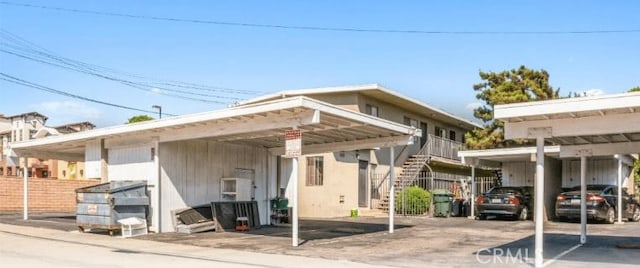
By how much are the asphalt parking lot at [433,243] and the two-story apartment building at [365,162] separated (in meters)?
4.77

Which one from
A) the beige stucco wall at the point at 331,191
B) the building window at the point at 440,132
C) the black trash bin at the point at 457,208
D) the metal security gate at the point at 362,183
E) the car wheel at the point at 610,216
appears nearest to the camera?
the car wheel at the point at 610,216

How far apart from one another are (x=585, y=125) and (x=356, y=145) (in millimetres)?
7699

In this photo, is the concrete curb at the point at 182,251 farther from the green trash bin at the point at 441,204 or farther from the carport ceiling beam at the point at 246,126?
the green trash bin at the point at 441,204

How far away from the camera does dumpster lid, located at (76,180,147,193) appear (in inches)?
579

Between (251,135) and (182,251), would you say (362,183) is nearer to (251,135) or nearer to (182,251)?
(251,135)

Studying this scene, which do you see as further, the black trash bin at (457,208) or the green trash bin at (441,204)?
the black trash bin at (457,208)

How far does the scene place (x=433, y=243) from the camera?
13.1 meters

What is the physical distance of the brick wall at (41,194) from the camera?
24.7m

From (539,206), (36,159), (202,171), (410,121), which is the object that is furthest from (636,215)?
(36,159)

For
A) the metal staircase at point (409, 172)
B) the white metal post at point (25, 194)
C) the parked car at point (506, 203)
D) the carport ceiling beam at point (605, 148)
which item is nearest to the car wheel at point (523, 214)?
the parked car at point (506, 203)

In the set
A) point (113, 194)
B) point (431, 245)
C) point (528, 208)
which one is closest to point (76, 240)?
point (113, 194)

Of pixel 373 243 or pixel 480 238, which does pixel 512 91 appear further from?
pixel 373 243

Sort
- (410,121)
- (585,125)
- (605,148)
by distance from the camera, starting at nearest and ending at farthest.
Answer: (585,125) → (605,148) → (410,121)

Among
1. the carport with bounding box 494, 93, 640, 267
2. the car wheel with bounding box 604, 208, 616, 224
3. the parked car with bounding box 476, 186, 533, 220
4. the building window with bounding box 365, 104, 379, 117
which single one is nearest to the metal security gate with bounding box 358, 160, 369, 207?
the building window with bounding box 365, 104, 379, 117
